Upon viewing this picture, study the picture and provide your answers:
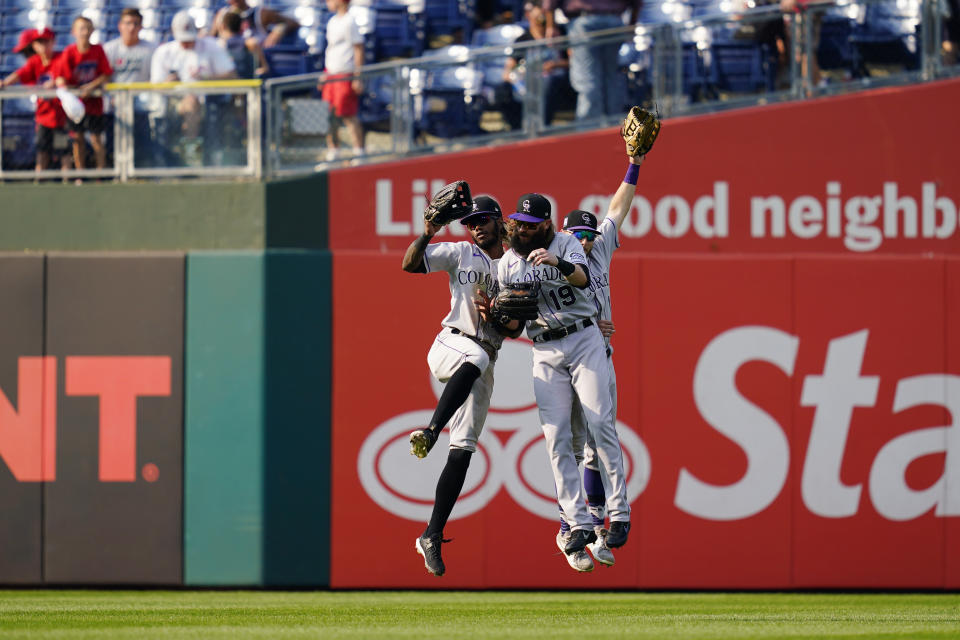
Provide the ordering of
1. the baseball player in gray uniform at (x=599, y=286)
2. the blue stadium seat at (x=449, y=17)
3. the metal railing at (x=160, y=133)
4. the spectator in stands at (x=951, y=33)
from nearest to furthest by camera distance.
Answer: the baseball player in gray uniform at (x=599, y=286) < the metal railing at (x=160, y=133) < the spectator in stands at (x=951, y=33) < the blue stadium seat at (x=449, y=17)

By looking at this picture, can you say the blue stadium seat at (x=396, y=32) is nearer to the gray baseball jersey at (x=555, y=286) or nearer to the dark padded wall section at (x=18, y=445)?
the dark padded wall section at (x=18, y=445)

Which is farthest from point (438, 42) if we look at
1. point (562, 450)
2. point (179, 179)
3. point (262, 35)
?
point (562, 450)

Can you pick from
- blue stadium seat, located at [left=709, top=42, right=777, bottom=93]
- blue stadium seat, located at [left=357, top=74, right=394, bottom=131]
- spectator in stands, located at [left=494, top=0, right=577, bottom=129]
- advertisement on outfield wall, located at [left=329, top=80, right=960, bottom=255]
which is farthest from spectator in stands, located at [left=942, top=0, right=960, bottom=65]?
blue stadium seat, located at [left=357, top=74, right=394, bottom=131]

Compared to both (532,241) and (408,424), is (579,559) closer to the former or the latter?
(532,241)

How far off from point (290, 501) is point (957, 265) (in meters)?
6.00

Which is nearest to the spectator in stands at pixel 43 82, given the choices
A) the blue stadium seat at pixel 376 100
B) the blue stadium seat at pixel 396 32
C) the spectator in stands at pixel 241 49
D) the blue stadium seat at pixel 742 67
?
the spectator in stands at pixel 241 49

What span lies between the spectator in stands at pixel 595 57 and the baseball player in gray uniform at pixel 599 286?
3.00 meters

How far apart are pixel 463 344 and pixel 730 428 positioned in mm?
4124

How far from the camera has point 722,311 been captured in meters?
11.7

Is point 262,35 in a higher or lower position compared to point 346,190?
higher

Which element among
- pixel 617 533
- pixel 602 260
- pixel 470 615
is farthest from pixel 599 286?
pixel 470 615

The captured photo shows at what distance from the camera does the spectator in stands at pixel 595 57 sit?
37.4ft

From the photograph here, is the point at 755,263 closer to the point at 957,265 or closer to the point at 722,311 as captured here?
the point at 722,311

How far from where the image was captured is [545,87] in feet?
37.9
